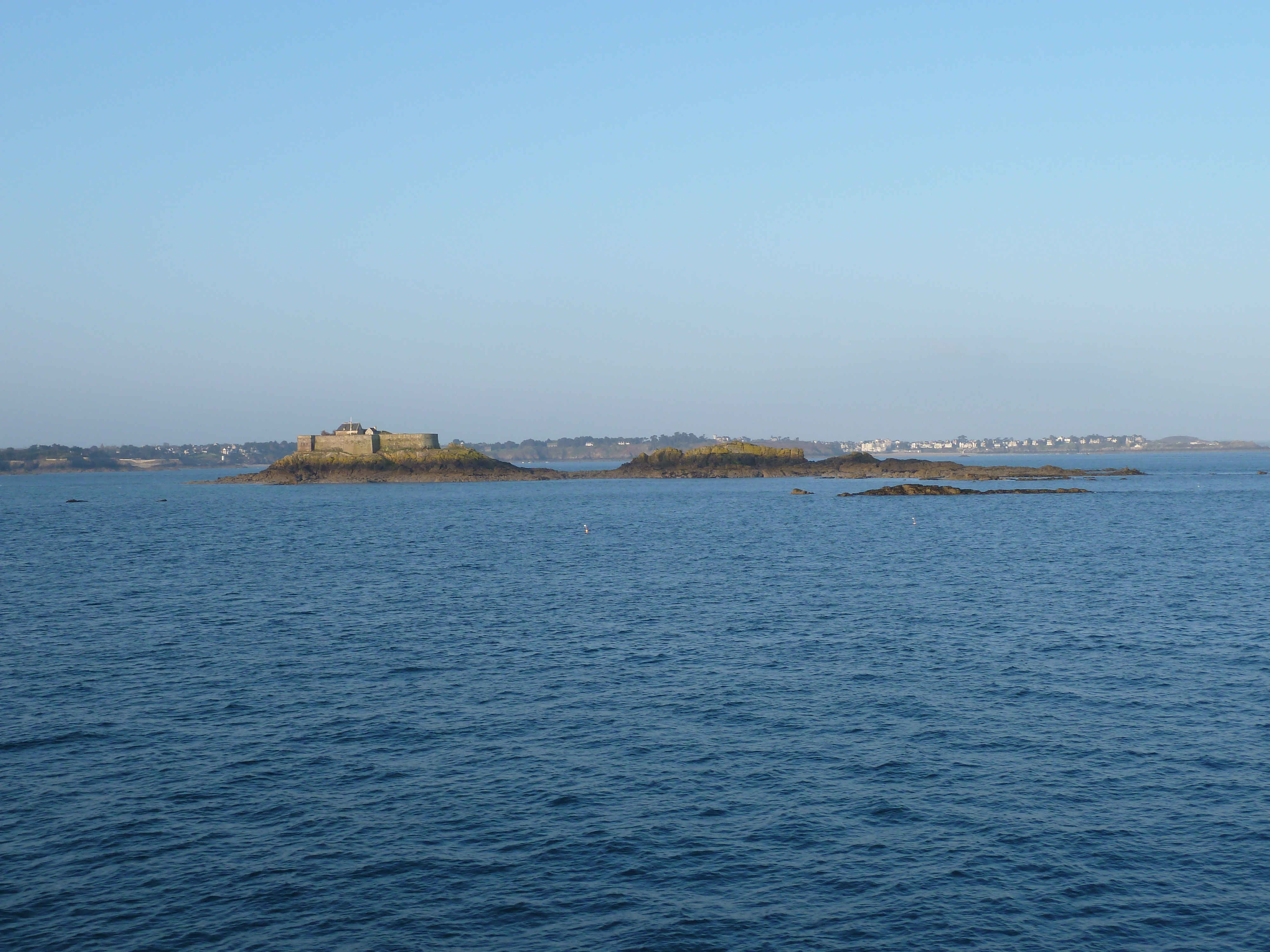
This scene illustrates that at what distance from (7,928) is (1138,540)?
6978 centimetres

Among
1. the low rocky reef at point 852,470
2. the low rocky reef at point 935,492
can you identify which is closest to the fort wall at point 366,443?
the low rocky reef at point 852,470

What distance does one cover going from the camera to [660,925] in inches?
570

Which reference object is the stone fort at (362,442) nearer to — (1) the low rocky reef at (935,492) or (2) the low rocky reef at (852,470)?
(2) the low rocky reef at (852,470)

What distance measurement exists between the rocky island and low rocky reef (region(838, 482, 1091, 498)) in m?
40.8

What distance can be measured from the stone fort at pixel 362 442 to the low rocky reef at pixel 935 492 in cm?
8854

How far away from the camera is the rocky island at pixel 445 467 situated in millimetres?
179500

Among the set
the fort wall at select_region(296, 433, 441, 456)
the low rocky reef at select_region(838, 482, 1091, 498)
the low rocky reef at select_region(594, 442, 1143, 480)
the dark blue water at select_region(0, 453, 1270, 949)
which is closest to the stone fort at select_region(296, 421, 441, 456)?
the fort wall at select_region(296, 433, 441, 456)

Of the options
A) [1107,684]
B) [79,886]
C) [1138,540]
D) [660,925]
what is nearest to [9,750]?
[79,886]

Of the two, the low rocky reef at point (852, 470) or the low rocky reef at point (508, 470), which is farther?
the low rocky reef at point (508, 470)

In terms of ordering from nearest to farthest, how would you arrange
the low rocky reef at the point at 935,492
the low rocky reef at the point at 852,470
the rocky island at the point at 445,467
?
the low rocky reef at the point at 935,492
the low rocky reef at the point at 852,470
the rocky island at the point at 445,467

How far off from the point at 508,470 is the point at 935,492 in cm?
8832

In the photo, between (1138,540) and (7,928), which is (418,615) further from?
(1138,540)

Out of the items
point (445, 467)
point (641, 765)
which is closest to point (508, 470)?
point (445, 467)

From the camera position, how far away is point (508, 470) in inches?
7470
